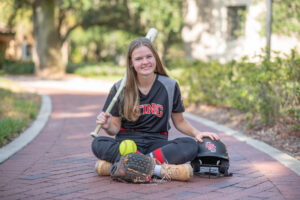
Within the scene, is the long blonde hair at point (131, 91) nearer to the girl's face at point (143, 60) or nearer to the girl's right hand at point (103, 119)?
the girl's face at point (143, 60)

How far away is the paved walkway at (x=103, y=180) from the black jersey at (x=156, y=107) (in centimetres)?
60

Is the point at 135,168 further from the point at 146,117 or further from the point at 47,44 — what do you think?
the point at 47,44

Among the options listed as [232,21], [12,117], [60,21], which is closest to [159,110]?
[12,117]

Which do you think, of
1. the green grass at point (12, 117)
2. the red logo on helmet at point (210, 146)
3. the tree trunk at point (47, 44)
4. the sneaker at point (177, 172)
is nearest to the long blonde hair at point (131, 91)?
the sneaker at point (177, 172)

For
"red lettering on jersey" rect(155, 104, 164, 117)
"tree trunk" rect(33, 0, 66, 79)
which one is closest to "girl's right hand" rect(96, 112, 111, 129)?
"red lettering on jersey" rect(155, 104, 164, 117)

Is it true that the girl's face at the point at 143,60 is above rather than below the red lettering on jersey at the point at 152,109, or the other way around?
above

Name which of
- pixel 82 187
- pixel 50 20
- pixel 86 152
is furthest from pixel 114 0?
pixel 82 187

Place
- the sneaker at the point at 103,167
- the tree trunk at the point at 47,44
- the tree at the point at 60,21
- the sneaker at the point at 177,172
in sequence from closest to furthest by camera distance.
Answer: the sneaker at the point at 177,172 < the sneaker at the point at 103,167 < the tree at the point at 60,21 < the tree trunk at the point at 47,44

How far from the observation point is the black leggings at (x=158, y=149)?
3912 millimetres

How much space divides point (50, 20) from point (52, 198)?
2113 centimetres

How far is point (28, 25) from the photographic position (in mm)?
37719

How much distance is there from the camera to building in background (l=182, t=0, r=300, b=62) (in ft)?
57.0

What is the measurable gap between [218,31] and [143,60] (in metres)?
15.1

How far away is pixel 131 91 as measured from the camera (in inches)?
163
